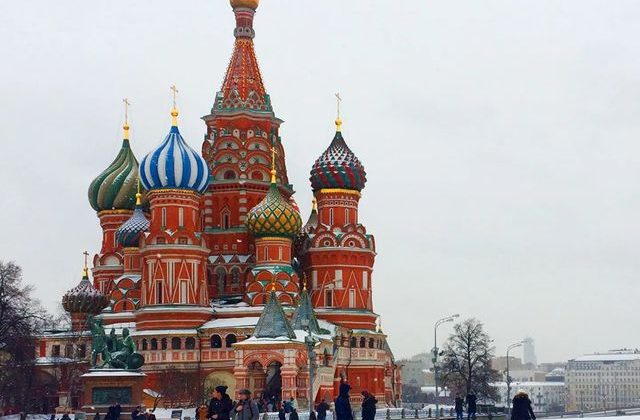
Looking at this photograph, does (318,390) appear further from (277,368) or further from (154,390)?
(154,390)

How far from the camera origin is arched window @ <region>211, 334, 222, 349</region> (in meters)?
58.8

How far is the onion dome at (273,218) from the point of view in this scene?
6038 centimetres

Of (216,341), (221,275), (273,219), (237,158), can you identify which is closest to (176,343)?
(216,341)

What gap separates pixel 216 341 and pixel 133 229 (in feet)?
30.4

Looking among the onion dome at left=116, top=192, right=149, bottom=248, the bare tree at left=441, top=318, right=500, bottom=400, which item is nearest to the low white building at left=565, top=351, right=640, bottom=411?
the bare tree at left=441, top=318, right=500, bottom=400

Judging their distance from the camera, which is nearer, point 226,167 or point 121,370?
point 121,370

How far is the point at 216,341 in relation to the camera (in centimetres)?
5897

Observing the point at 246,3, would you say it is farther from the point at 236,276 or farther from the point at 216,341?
the point at 216,341

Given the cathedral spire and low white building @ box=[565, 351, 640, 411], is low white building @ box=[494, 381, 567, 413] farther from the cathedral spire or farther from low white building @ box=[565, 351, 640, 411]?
the cathedral spire

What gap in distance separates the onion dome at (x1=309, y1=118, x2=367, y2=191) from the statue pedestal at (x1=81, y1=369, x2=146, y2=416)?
2214 cm

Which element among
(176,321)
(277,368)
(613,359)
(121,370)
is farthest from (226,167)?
(613,359)

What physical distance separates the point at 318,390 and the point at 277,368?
2.19 meters

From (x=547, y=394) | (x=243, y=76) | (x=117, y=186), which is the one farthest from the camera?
(x=547, y=394)

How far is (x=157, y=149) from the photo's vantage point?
198 ft
